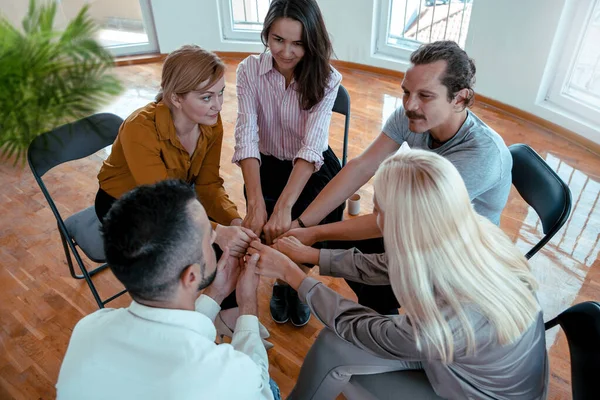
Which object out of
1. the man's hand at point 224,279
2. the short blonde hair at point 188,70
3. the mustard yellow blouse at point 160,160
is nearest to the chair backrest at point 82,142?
the mustard yellow blouse at point 160,160

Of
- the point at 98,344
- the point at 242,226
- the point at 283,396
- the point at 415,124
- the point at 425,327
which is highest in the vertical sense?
the point at 415,124

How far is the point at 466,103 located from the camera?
1.60 metres

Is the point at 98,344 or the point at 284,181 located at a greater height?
the point at 98,344

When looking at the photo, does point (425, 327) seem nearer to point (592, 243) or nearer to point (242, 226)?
point (242, 226)

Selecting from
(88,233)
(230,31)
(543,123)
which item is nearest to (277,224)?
(88,233)

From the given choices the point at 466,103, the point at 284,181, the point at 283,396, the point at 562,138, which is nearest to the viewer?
the point at 466,103

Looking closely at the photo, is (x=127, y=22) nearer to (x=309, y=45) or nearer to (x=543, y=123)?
(x=309, y=45)

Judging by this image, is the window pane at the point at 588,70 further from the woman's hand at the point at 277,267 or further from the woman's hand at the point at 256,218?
the woman's hand at the point at 277,267

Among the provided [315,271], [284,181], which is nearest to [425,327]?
[284,181]

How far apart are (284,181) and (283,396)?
0.90 m

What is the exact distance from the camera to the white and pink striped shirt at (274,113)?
1.93 m

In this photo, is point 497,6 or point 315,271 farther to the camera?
point 497,6

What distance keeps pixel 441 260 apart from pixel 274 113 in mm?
1170

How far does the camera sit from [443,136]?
1.68 m
